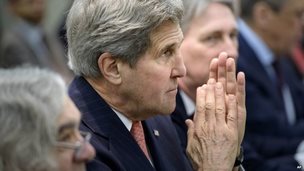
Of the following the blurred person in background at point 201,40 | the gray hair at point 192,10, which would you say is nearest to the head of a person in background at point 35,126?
the blurred person in background at point 201,40

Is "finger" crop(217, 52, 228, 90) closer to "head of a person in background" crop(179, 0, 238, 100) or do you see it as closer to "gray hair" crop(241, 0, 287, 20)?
Answer: "head of a person in background" crop(179, 0, 238, 100)

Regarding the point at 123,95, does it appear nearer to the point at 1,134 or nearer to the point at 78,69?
the point at 78,69

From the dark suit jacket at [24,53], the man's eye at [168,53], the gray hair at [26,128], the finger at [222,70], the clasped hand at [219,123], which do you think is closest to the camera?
the gray hair at [26,128]

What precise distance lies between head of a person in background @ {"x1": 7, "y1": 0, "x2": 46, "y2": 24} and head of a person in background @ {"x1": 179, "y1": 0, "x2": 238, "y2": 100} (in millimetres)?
3703

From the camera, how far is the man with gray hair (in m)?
3.27

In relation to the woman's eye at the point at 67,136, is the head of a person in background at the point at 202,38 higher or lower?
lower

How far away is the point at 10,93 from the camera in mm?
2623

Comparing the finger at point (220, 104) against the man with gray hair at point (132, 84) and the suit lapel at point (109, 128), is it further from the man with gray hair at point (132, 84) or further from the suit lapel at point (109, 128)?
the suit lapel at point (109, 128)

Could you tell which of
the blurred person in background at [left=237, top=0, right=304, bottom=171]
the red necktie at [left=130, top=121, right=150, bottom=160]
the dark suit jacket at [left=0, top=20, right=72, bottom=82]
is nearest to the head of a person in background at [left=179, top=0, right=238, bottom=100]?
the blurred person in background at [left=237, top=0, right=304, bottom=171]

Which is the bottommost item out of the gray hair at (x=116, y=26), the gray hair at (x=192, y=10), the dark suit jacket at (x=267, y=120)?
the dark suit jacket at (x=267, y=120)

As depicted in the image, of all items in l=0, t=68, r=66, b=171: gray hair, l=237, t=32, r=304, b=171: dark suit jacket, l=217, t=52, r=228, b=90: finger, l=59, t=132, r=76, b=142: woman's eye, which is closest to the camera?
l=0, t=68, r=66, b=171: gray hair

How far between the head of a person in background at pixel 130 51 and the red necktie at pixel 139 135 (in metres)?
0.07

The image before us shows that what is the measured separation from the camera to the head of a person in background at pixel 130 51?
327 cm

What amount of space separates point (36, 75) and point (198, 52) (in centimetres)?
179
